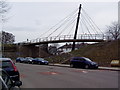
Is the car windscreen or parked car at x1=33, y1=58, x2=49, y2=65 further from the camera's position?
parked car at x1=33, y1=58, x2=49, y2=65

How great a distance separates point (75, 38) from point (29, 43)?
18508mm

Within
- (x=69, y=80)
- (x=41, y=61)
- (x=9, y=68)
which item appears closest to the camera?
(x=9, y=68)

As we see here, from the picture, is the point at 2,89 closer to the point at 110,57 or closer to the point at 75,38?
the point at 110,57

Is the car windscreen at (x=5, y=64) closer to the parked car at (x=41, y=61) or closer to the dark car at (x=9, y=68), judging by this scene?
the dark car at (x=9, y=68)

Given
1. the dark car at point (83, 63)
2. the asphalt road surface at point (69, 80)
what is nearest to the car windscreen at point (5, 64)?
the asphalt road surface at point (69, 80)

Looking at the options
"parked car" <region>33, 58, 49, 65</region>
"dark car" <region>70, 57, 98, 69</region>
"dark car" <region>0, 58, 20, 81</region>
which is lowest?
"parked car" <region>33, 58, 49, 65</region>

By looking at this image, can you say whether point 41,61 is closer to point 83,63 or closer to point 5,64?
point 83,63

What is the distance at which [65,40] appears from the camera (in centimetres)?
6869

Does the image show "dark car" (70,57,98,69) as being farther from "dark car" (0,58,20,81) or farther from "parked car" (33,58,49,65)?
"dark car" (0,58,20,81)

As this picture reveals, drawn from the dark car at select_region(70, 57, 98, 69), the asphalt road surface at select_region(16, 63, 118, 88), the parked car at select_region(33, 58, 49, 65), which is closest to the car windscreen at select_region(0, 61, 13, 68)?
the asphalt road surface at select_region(16, 63, 118, 88)

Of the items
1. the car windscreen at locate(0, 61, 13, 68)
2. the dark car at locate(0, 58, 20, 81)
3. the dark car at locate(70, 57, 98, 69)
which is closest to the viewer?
the dark car at locate(0, 58, 20, 81)

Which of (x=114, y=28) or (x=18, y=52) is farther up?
(x=114, y=28)

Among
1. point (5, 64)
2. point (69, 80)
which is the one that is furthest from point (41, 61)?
point (5, 64)

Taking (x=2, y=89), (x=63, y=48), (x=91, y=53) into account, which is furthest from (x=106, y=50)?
(x=63, y=48)
